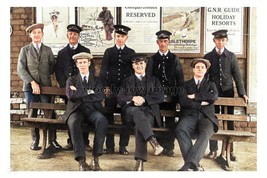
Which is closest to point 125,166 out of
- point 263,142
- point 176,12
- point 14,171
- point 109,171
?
point 109,171

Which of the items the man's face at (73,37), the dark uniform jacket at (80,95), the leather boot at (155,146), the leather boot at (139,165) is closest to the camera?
the leather boot at (155,146)

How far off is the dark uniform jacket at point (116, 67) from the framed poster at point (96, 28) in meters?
0.10

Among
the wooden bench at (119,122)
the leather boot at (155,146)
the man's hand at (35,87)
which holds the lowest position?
the leather boot at (155,146)

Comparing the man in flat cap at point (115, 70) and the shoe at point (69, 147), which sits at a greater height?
the man in flat cap at point (115, 70)

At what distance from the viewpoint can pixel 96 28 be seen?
3.24 meters

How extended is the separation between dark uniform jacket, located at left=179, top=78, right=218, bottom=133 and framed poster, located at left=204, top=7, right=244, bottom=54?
36 centimetres

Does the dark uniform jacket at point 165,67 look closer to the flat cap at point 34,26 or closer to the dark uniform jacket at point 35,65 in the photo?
the dark uniform jacket at point 35,65

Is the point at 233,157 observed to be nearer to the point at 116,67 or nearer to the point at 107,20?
the point at 116,67

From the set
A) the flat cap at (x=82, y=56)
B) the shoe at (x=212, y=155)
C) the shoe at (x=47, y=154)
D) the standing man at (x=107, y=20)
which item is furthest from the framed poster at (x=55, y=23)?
the shoe at (x=212, y=155)

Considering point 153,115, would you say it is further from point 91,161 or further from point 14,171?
point 14,171

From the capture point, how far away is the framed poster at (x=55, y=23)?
126 inches

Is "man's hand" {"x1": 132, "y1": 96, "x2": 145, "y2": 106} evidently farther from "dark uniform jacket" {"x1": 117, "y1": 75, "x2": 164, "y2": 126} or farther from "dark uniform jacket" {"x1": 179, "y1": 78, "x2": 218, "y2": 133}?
"dark uniform jacket" {"x1": 179, "y1": 78, "x2": 218, "y2": 133}

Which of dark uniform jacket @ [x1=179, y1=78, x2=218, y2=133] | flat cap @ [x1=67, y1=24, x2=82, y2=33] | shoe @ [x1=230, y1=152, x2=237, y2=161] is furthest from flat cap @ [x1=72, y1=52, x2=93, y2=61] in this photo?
shoe @ [x1=230, y1=152, x2=237, y2=161]

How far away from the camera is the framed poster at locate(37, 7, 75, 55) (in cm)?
321
